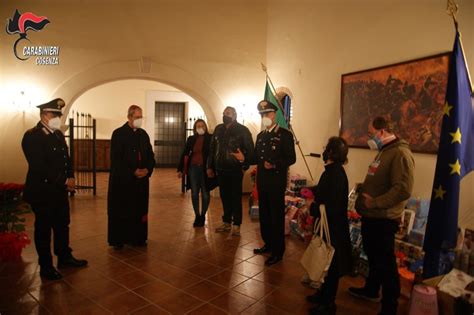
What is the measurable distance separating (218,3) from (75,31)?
299 cm

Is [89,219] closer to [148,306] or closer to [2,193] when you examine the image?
[2,193]

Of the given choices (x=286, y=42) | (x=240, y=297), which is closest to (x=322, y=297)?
(x=240, y=297)

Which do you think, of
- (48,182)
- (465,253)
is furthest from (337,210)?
(48,182)

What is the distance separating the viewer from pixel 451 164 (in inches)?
88.9

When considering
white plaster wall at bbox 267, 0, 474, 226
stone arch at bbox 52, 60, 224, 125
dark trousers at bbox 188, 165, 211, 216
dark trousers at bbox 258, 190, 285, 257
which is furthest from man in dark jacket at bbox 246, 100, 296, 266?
stone arch at bbox 52, 60, 224, 125

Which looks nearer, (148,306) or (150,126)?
(148,306)

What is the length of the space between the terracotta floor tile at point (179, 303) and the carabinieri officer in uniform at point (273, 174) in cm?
100

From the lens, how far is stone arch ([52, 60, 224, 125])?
21.4 feet

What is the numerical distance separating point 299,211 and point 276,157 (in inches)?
53.2

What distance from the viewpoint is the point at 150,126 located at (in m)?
11.8

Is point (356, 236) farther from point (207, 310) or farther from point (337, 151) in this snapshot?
point (207, 310)

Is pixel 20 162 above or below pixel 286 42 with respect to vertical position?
below

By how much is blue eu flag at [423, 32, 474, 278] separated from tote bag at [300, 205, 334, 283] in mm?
732

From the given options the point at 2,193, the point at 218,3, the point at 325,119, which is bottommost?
the point at 2,193
